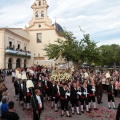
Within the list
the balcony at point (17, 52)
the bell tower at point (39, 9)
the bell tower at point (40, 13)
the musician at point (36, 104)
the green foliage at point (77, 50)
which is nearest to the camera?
the musician at point (36, 104)

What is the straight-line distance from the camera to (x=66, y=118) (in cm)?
1104

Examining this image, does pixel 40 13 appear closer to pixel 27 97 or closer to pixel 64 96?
pixel 27 97

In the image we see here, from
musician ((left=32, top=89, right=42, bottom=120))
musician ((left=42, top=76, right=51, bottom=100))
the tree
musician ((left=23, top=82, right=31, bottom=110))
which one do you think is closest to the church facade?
the tree

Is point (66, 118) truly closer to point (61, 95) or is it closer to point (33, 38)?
point (61, 95)

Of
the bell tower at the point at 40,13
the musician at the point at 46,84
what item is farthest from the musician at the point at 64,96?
the bell tower at the point at 40,13

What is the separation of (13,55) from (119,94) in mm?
25416

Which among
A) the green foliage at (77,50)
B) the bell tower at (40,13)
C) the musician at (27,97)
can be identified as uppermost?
the bell tower at (40,13)

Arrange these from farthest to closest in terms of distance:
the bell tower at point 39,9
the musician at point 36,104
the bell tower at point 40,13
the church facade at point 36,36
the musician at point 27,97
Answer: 1. the bell tower at point 39,9
2. the bell tower at point 40,13
3. the church facade at point 36,36
4. the musician at point 27,97
5. the musician at point 36,104

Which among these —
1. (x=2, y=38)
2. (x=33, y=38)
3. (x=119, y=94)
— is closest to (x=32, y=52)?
(x=33, y=38)

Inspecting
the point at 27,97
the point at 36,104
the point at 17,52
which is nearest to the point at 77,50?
the point at 17,52

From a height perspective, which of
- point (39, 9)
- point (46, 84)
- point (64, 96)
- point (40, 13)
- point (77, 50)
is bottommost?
point (64, 96)

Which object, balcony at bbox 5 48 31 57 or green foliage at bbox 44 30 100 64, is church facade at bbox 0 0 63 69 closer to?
balcony at bbox 5 48 31 57

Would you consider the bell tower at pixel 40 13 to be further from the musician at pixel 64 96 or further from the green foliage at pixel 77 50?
the musician at pixel 64 96

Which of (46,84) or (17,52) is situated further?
(17,52)
